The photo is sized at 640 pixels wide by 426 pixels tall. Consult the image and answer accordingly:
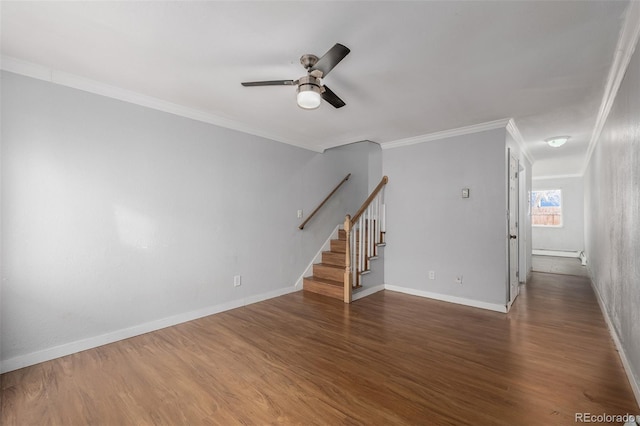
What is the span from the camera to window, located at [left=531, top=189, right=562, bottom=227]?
8996 millimetres

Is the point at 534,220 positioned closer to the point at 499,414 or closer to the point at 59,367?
the point at 499,414

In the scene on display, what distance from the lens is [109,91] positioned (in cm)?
273

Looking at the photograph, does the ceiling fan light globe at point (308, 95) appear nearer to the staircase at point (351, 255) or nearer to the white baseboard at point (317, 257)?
the staircase at point (351, 255)

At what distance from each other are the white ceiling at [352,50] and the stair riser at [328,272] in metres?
2.40

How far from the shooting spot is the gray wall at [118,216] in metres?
2.30

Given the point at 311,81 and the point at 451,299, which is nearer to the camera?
the point at 311,81

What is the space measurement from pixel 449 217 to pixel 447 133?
124 centimetres

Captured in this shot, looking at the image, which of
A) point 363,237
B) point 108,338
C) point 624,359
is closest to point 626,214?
point 624,359

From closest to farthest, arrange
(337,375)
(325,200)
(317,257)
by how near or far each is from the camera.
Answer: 1. (337,375)
2. (317,257)
3. (325,200)

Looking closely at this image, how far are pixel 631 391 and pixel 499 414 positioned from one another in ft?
3.62

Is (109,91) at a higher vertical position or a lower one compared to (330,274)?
higher

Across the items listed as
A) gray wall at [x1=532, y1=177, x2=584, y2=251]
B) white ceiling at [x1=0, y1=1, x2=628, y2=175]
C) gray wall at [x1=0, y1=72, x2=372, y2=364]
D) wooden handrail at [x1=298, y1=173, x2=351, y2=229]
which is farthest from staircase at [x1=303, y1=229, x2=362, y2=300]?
gray wall at [x1=532, y1=177, x2=584, y2=251]

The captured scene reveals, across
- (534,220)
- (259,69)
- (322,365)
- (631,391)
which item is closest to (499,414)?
(631,391)

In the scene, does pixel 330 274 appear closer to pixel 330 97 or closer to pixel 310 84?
pixel 330 97
